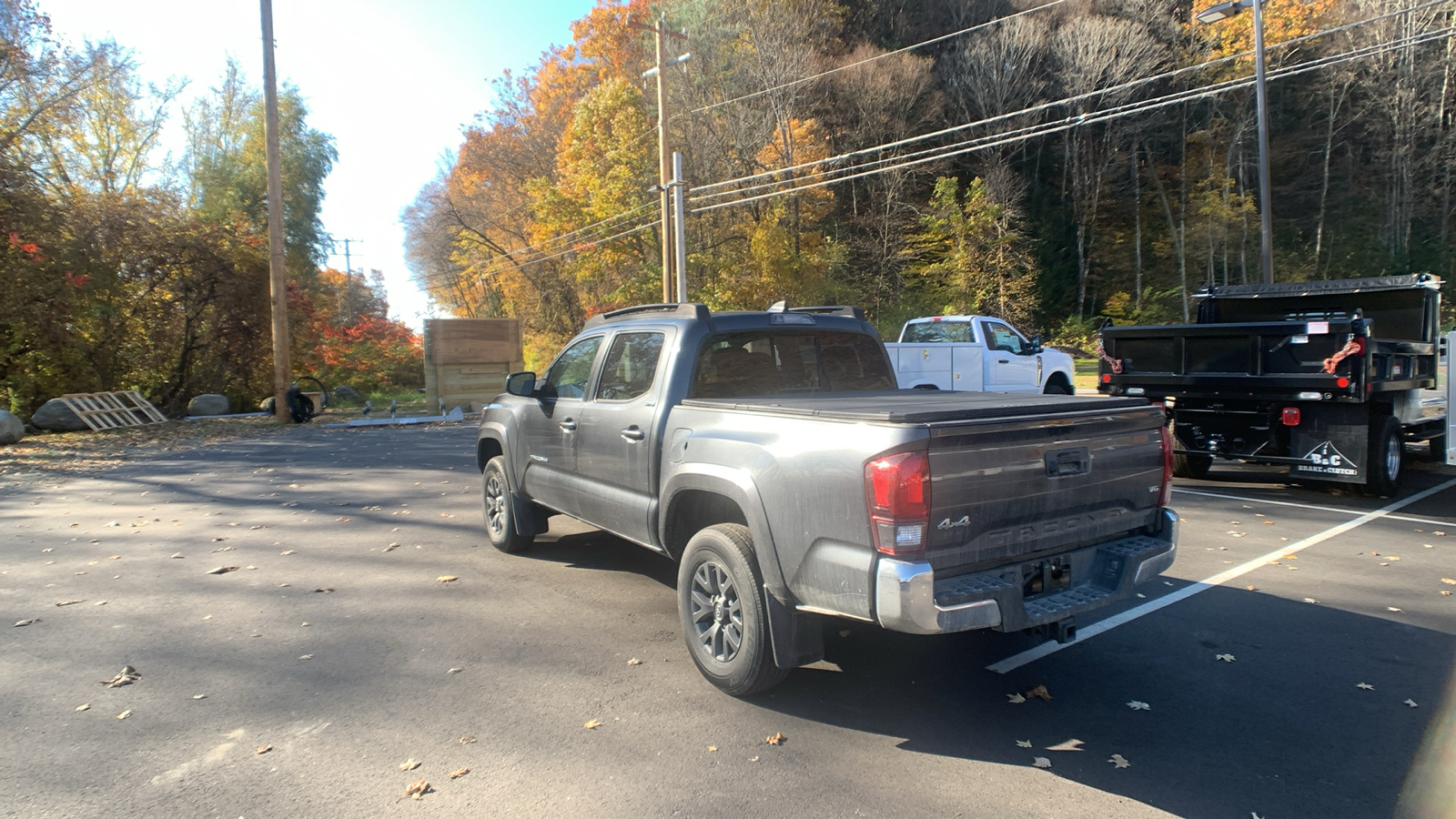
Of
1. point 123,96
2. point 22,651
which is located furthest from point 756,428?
point 123,96

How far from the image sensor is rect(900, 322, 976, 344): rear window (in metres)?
15.6

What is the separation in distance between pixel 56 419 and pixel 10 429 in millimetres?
1904

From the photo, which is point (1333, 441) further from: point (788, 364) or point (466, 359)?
point (466, 359)

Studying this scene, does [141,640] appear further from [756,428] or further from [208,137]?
[208,137]

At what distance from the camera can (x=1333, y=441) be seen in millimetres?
8281

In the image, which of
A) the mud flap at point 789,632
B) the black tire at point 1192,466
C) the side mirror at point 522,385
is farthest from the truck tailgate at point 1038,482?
the black tire at point 1192,466

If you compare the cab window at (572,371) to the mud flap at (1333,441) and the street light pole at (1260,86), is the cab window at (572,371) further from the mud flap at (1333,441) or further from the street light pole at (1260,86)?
the street light pole at (1260,86)

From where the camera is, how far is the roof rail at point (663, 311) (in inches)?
196

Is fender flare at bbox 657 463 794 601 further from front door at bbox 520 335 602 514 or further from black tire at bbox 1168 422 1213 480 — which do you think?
black tire at bbox 1168 422 1213 480

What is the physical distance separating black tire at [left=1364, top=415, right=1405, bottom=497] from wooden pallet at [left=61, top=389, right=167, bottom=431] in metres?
22.0

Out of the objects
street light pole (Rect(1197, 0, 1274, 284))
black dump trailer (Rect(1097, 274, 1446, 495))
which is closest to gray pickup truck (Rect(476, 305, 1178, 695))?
black dump trailer (Rect(1097, 274, 1446, 495))

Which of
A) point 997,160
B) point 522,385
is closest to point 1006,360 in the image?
point 522,385

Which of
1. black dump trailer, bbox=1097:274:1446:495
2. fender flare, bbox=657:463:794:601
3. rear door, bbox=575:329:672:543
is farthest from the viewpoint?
black dump trailer, bbox=1097:274:1446:495

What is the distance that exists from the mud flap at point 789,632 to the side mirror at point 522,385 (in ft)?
10.4
